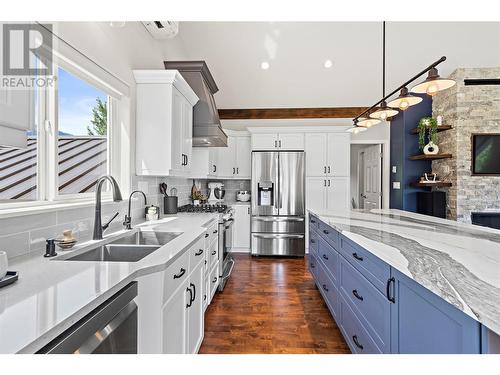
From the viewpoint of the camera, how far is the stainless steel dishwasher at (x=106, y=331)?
0.72m

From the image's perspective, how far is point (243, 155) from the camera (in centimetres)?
522

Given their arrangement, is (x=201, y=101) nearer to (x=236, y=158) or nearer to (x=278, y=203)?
(x=236, y=158)

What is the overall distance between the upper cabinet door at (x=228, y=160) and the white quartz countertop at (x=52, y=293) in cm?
379

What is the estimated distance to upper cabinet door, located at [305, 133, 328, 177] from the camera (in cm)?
491

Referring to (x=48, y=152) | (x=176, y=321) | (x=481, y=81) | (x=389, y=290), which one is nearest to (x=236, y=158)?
(x=48, y=152)

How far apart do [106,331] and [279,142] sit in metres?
4.36

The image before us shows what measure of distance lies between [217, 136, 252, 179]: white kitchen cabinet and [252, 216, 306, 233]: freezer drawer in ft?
3.09

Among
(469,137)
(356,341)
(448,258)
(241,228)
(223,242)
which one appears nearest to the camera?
(448,258)

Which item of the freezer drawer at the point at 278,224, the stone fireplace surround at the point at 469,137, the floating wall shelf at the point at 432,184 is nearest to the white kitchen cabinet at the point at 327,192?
the freezer drawer at the point at 278,224

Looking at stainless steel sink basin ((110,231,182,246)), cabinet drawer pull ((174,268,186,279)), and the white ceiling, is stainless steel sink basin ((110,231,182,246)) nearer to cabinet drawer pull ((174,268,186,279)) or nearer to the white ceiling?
cabinet drawer pull ((174,268,186,279))

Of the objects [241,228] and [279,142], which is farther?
[241,228]
